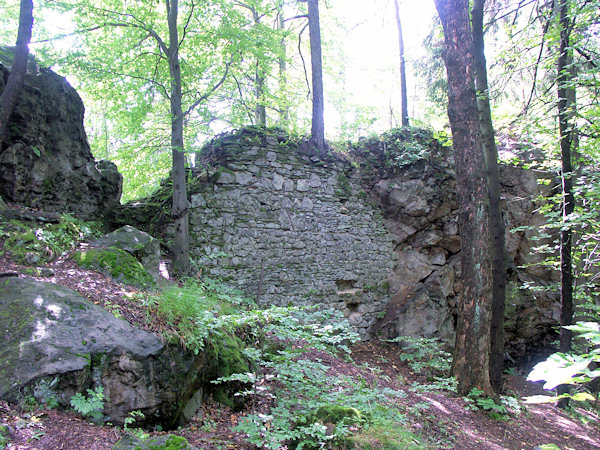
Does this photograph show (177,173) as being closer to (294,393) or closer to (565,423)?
(294,393)

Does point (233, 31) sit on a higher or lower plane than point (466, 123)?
higher

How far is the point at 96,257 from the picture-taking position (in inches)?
183

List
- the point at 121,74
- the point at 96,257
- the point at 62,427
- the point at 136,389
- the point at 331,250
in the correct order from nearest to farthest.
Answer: the point at 62,427
the point at 136,389
the point at 96,257
the point at 121,74
the point at 331,250

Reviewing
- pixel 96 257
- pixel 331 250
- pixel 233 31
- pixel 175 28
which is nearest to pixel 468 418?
pixel 331 250

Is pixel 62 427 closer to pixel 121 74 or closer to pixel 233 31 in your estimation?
pixel 121 74

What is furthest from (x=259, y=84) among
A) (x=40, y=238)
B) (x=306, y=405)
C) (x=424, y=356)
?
(x=306, y=405)

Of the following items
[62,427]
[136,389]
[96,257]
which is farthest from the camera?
[96,257]

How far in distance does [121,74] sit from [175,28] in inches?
52.9

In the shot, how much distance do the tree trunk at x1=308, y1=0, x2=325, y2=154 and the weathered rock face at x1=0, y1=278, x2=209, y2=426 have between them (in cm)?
628

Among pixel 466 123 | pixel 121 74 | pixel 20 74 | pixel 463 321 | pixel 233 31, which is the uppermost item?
pixel 233 31

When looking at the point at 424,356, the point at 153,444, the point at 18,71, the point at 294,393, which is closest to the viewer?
the point at 153,444

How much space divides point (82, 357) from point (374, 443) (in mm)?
2535

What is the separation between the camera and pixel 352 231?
8.81 meters

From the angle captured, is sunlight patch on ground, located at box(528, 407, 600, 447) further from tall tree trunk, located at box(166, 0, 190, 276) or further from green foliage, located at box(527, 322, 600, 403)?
tall tree trunk, located at box(166, 0, 190, 276)
